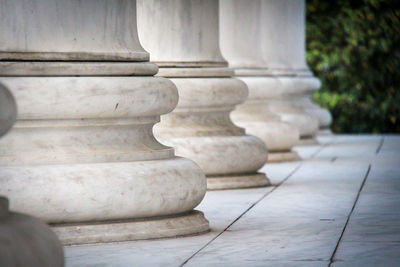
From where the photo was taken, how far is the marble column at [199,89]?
14023 mm

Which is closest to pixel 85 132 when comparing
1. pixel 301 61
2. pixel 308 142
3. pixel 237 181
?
pixel 237 181

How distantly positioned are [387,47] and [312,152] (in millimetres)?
14027

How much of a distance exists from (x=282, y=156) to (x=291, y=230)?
34.3ft

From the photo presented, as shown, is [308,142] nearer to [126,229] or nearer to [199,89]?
[199,89]

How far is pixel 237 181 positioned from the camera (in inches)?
576

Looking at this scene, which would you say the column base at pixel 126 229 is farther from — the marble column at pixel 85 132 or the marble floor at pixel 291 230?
the marble floor at pixel 291 230

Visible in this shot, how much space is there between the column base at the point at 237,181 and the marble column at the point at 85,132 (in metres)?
4.28

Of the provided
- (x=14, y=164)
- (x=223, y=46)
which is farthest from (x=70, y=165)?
(x=223, y=46)

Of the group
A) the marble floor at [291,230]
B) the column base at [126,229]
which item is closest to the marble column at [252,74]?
the marble floor at [291,230]

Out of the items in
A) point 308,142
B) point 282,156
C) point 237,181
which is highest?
point 237,181

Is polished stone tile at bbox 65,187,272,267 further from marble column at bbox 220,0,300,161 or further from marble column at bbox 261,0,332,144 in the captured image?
marble column at bbox 261,0,332,144

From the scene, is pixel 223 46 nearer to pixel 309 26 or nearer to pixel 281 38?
pixel 281 38

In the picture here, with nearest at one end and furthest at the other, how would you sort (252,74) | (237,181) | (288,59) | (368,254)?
(368,254)
(237,181)
(252,74)
(288,59)

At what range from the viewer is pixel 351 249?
Result: 8531mm
